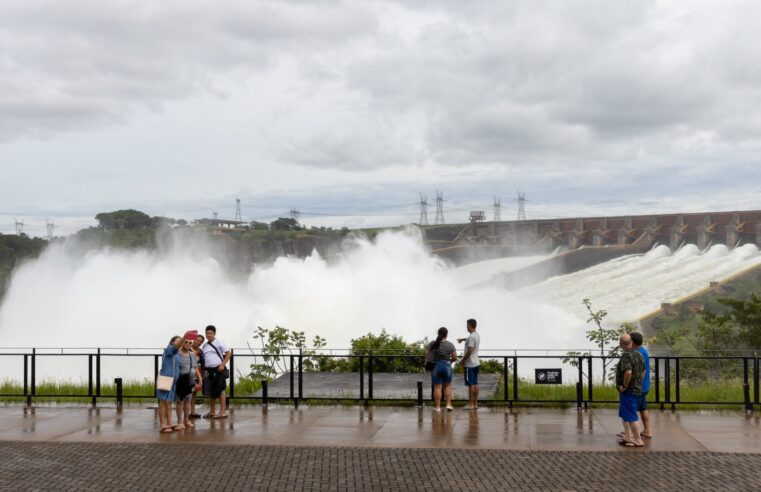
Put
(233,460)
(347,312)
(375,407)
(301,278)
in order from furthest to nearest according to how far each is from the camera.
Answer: (301,278), (347,312), (375,407), (233,460)

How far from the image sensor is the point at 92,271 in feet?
292

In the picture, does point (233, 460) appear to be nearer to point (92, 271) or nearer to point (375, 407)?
point (375, 407)

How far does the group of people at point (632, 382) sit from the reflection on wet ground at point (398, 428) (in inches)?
11.5

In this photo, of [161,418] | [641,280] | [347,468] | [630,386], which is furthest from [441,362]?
[641,280]

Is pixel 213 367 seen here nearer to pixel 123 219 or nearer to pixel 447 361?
pixel 447 361

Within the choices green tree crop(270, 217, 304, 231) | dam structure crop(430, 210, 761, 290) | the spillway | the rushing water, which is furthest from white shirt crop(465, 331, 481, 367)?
green tree crop(270, 217, 304, 231)

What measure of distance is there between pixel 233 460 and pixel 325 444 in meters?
1.69

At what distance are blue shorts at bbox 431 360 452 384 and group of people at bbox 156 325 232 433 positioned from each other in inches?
143

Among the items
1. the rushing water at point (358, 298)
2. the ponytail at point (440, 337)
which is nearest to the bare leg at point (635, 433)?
the ponytail at point (440, 337)

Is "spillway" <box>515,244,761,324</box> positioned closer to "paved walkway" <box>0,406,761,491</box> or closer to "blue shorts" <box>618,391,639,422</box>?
"paved walkway" <box>0,406,761,491</box>

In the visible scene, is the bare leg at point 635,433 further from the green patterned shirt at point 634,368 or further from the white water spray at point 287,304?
the white water spray at point 287,304

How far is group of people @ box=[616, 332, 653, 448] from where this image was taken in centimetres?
1266

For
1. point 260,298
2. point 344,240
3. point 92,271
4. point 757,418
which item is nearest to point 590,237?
point 344,240

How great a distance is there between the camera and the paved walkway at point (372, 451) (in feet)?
34.8
